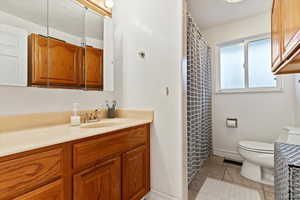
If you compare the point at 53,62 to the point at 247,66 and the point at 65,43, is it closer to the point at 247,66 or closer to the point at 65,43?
the point at 65,43

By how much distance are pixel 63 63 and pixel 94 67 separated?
328mm

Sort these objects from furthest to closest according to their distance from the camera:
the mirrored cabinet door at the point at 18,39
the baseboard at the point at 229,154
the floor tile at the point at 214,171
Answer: the baseboard at the point at 229,154 < the floor tile at the point at 214,171 < the mirrored cabinet door at the point at 18,39

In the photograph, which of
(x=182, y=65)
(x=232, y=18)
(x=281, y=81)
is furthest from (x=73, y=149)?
(x=232, y=18)

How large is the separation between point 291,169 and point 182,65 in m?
1.02

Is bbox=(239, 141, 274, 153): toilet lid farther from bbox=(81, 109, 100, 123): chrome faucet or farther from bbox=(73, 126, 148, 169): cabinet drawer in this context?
bbox=(81, 109, 100, 123): chrome faucet

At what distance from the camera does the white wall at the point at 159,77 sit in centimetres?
141

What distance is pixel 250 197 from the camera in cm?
156

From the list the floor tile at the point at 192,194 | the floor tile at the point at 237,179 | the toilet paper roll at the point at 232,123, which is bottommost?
the floor tile at the point at 192,194

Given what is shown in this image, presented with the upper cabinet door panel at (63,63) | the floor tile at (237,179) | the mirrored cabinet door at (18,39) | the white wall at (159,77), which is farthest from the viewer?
the floor tile at (237,179)

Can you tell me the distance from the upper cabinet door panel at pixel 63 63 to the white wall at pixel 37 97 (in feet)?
0.24

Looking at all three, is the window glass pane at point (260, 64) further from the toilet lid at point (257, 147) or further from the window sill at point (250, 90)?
the toilet lid at point (257, 147)

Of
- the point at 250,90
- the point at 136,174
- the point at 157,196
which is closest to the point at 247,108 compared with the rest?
the point at 250,90

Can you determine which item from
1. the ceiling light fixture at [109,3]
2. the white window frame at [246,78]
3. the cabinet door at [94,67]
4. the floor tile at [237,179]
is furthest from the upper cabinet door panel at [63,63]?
the white window frame at [246,78]

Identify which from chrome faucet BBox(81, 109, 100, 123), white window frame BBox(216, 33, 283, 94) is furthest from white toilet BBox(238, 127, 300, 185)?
chrome faucet BBox(81, 109, 100, 123)
